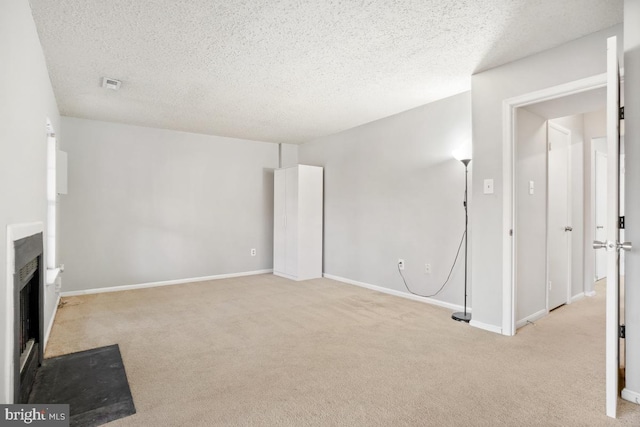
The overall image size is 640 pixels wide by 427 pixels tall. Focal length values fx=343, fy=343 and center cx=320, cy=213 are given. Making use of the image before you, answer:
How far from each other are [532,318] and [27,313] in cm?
409

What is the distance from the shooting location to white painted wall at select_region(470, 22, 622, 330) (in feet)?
9.06

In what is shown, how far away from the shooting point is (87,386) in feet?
6.84

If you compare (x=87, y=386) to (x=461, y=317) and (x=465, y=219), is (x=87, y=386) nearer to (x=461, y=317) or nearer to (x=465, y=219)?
(x=461, y=317)

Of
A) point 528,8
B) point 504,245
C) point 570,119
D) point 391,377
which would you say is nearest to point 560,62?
point 528,8

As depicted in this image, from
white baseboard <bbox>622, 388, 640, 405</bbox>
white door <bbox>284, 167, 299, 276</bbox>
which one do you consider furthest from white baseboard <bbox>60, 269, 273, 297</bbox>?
white baseboard <bbox>622, 388, 640, 405</bbox>

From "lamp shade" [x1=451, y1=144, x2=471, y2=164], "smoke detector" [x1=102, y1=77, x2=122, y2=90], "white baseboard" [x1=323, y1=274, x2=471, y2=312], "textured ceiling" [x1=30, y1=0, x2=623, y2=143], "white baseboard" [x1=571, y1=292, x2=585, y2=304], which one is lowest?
"white baseboard" [x1=323, y1=274, x2=471, y2=312]

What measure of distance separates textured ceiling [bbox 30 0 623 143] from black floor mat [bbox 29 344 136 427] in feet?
7.58

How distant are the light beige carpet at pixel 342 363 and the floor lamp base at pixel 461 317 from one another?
8cm

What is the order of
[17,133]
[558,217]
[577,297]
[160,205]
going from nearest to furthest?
[17,133], [558,217], [577,297], [160,205]

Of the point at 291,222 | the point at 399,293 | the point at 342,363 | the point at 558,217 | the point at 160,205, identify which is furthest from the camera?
the point at 291,222

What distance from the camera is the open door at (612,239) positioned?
68.6 inches

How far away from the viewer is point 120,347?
2.70m

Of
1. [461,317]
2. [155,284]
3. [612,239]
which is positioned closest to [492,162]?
[612,239]

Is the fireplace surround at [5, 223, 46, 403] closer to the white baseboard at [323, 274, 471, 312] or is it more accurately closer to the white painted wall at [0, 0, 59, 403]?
the white painted wall at [0, 0, 59, 403]
